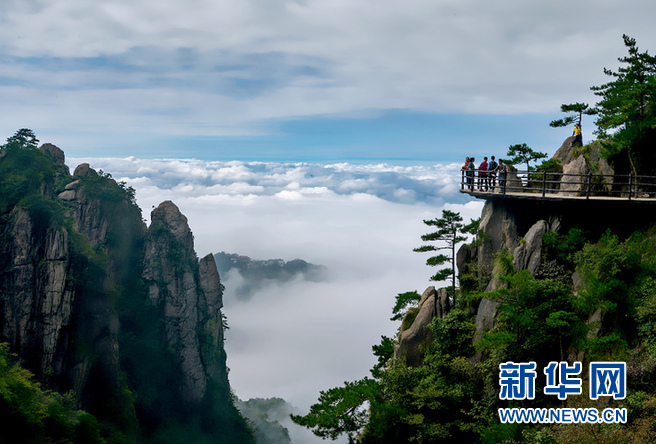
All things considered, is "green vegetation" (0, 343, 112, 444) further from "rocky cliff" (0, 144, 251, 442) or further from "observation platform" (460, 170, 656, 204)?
"observation platform" (460, 170, 656, 204)

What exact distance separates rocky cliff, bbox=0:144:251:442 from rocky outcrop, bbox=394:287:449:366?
3407cm

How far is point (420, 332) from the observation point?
26.2 meters

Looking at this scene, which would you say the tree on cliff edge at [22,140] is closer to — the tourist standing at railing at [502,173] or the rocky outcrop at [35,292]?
the rocky outcrop at [35,292]

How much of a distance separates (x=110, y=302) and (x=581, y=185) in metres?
51.7

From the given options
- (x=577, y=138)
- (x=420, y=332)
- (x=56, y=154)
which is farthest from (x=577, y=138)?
(x=56, y=154)

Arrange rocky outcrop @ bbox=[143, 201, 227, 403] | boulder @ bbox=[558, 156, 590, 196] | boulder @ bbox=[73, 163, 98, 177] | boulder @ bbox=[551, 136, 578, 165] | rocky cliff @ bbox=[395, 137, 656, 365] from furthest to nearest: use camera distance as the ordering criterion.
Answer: rocky outcrop @ bbox=[143, 201, 227, 403]
boulder @ bbox=[73, 163, 98, 177]
boulder @ bbox=[551, 136, 578, 165]
boulder @ bbox=[558, 156, 590, 196]
rocky cliff @ bbox=[395, 137, 656, 365]

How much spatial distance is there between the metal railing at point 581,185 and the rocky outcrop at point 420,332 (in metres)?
8.22

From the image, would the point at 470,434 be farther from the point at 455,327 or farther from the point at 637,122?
the point at 637,122

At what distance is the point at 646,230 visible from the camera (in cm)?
2234

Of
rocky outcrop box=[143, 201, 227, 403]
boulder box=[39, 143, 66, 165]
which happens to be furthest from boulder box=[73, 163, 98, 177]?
rocky outcrop box=[143, 201, 227, 403]

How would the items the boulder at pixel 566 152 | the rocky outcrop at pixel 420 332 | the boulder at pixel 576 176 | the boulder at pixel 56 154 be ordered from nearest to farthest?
the boulder at pixel 576 176
the rocky outcrop at pixel 420 332
the boulder at pixel 566 152
the boulder at pixel 56 154

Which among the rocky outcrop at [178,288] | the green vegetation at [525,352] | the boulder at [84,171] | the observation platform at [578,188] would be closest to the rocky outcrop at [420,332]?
the green vegetation at [525,352]

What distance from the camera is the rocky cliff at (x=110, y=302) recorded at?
1657 inches

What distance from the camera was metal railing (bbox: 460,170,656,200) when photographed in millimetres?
23625
